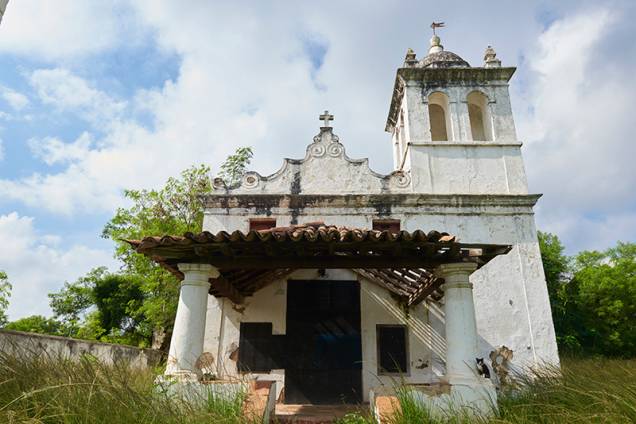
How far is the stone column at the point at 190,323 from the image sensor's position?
5.81 meters

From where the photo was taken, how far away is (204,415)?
428cm

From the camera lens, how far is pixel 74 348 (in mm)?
10320

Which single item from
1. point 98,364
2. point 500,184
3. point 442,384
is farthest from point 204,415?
point 500,184

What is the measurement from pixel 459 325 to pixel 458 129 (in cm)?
863

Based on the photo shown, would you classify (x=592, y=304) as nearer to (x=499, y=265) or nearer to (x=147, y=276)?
(x=499, y=265)

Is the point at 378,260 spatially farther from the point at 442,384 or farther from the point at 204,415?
the point at 204,415

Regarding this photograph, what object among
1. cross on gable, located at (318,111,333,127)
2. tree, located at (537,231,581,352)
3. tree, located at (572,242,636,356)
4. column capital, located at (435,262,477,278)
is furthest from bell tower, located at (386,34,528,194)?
tree, located at (572,242,636,356)

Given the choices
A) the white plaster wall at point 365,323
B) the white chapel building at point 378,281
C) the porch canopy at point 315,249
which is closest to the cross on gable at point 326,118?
the white chapel building at point 378,281

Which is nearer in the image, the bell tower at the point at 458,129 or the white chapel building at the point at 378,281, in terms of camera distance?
the white chapel building at the point at 378,281

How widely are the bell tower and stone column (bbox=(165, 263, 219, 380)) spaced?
7619 millimetres

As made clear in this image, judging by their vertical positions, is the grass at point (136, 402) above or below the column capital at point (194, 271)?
→ below

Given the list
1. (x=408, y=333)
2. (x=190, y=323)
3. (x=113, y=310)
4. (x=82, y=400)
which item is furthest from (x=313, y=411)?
(x=113, y=310)

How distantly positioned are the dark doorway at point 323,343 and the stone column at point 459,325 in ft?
13.9

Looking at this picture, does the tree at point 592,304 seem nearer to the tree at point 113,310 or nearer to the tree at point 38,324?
the tree at point 113,310
